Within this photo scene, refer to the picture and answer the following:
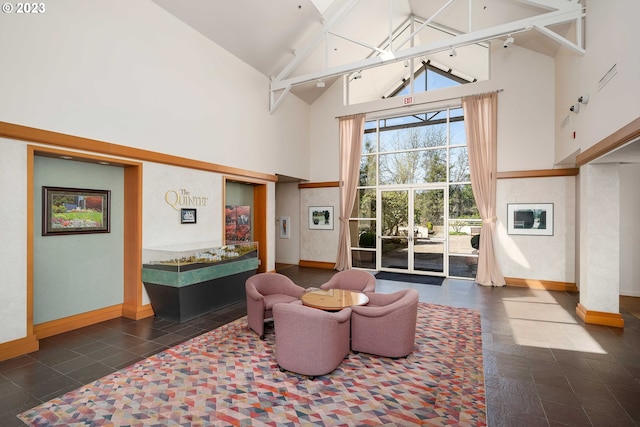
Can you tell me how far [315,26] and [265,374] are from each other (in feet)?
25.0

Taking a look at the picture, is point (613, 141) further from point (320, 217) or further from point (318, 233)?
point (318, 233)

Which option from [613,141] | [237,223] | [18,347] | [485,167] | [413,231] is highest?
[485,167]

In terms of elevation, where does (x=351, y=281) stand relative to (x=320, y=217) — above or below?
below

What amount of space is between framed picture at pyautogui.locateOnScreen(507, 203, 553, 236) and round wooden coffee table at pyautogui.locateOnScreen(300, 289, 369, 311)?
5.24m

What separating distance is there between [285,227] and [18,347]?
7.45 meters

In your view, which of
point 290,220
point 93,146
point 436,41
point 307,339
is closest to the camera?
point 307,339

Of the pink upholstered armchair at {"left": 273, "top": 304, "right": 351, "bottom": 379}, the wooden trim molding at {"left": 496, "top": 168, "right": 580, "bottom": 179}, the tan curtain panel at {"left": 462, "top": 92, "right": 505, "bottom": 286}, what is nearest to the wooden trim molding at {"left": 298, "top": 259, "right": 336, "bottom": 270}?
the tan curtain panel at {"left": 462, "top": 92, "right": 505, "bottom": 286}

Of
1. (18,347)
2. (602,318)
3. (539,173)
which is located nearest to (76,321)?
(18,347)

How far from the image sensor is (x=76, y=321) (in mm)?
4621

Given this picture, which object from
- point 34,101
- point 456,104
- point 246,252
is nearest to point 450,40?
point 456,104

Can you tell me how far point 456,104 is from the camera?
8.11 meters

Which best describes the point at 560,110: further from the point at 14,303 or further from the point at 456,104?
the point at 14,303

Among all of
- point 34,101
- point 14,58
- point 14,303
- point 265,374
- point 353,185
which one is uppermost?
point 14,58

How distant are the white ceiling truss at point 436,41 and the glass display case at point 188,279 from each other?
471cm
